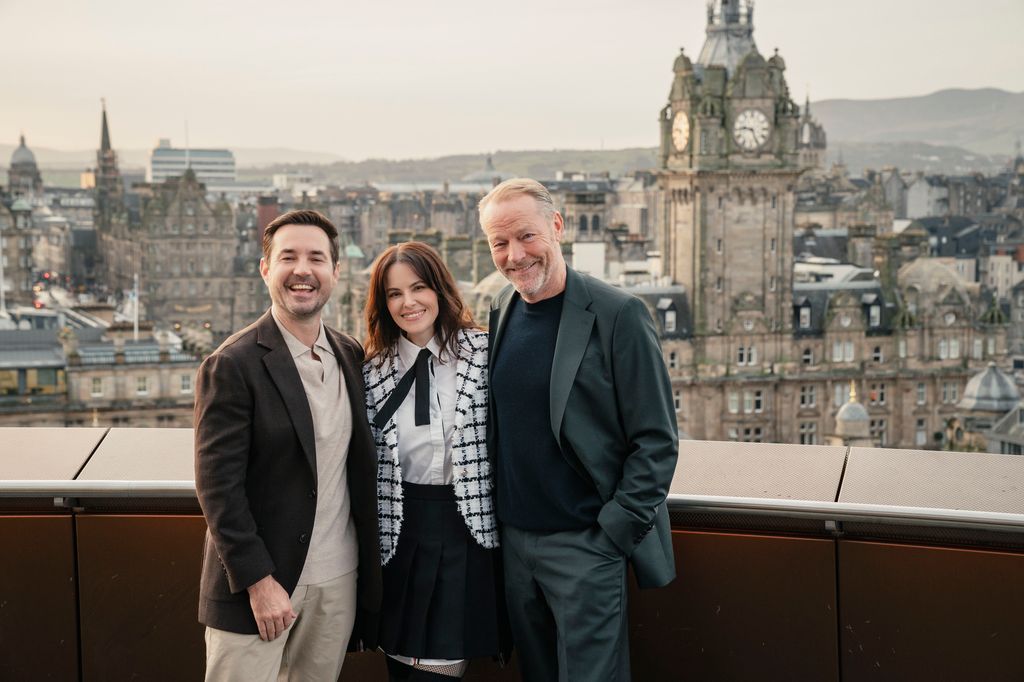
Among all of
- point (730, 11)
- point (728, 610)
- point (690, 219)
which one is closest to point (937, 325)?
point (690, 219)

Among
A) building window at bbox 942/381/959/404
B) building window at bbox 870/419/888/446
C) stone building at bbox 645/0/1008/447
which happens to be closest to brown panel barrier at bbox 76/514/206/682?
stone building at bbox 645/0/1008/447

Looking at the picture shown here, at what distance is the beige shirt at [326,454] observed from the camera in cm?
293

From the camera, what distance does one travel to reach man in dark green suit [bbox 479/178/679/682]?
9.44 feet

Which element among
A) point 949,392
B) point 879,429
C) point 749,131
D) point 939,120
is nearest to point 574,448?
point 879,429

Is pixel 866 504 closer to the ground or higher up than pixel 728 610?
higher up

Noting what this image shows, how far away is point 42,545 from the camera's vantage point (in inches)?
133

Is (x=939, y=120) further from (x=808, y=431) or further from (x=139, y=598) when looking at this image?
(x=139, y=598)

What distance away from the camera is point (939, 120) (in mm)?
114500

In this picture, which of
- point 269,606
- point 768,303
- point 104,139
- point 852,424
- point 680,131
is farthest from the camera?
point 104,139

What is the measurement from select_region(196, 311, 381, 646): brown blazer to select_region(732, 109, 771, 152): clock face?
2050 inches

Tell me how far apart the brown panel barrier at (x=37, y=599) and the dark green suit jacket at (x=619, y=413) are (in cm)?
129

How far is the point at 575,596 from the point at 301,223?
0.95m

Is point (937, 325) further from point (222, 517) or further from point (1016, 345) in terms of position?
point (222, 517)

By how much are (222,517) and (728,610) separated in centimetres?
114
